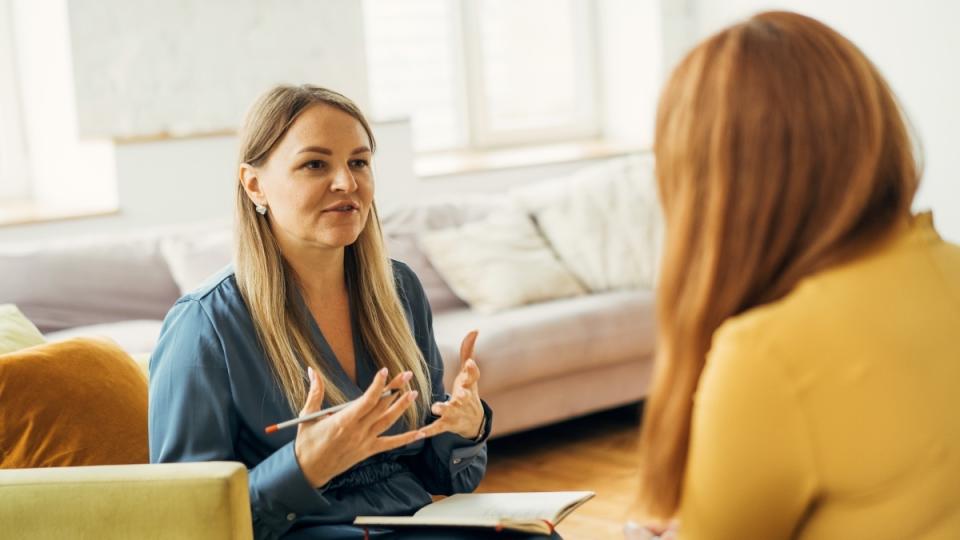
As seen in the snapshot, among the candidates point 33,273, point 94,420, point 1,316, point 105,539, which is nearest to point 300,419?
point 105,539

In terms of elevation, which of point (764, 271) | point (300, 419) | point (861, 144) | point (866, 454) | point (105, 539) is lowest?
point (105, 539)

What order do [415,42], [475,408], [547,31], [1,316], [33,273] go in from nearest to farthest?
[475,408]
[1,316]
[33,273]
[415,42]
[547,31]

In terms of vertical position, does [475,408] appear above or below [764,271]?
below

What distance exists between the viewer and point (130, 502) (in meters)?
1.57

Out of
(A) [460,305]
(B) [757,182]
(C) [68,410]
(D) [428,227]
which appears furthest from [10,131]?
(B) [757,182]

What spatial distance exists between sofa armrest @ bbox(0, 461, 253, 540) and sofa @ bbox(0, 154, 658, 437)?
1616 millimetres

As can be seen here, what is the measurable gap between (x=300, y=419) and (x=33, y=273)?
225 cm

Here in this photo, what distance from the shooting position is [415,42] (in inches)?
234

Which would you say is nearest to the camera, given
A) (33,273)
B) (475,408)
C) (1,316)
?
(475,408)

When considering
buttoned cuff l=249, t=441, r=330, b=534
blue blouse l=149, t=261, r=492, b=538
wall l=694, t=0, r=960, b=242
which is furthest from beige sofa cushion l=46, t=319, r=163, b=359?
wall l=694, t=0, r=960, b=242

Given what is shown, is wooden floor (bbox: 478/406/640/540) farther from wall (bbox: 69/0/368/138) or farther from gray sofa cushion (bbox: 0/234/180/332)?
wall (bbox: 69/0/368/138)

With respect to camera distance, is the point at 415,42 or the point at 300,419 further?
the point at 415,42

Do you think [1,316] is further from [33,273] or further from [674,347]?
[674,347]

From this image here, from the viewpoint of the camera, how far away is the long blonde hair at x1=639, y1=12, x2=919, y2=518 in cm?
101
